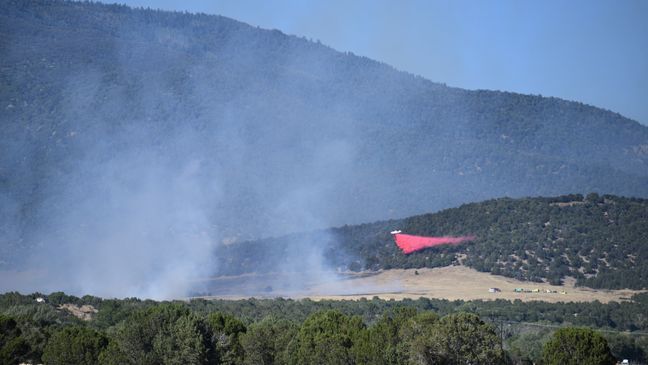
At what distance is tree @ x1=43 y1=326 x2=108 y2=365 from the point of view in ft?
158

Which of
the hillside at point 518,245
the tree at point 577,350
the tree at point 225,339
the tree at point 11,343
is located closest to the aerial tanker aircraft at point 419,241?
the hillside at point 518,245

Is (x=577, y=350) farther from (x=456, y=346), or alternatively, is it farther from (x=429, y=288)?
(x=429, y=288)

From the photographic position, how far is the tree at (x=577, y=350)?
45688 millimetres

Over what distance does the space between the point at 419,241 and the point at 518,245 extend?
14.7 m

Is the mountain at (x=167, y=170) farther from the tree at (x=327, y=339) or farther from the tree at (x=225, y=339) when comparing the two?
the tree at (x=327, y=339)

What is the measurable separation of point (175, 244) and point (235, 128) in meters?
57.1

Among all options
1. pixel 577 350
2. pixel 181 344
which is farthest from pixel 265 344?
pixel 577 350

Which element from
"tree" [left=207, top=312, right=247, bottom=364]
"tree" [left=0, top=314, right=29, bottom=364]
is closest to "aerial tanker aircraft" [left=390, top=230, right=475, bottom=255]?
"tree" [left=207, top=312, right=247, bottom=364]

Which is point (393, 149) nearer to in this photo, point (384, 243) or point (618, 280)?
point (384, 243)

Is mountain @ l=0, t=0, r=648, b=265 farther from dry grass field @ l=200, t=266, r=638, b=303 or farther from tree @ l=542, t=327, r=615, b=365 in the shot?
tree @ l=542, t=327, r=615, b=365

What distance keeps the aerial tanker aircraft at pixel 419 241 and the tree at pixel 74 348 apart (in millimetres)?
68469

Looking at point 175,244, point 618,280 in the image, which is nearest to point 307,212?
point 175,244

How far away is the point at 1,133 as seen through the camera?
6122 inches

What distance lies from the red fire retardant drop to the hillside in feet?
3.28
